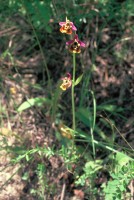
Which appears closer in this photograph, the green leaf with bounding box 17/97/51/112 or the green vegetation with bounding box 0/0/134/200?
the green vegetation with bounding box 0/0/134/200

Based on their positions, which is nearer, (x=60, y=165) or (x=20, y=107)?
(x=60, y=165)

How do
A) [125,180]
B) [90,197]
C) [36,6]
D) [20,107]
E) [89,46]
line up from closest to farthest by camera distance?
[125,180]
[90,197]
[36,6]
[20,107]
[89,46]

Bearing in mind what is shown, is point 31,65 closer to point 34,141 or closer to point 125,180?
point 34,141

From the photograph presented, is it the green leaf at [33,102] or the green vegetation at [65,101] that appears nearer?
the green vegetation at [65,101]

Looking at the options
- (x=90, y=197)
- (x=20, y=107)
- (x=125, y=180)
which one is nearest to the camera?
(x=125, y=180)

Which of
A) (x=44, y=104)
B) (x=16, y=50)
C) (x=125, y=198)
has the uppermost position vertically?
(x=16, y=50)

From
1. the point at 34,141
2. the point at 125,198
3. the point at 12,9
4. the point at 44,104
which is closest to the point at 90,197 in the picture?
the point at 125,198

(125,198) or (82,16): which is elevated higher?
(82,16)

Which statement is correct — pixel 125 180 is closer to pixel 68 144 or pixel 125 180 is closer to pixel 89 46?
pixel 68 144

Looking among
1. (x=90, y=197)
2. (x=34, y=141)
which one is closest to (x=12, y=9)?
(x=34, y=141)
